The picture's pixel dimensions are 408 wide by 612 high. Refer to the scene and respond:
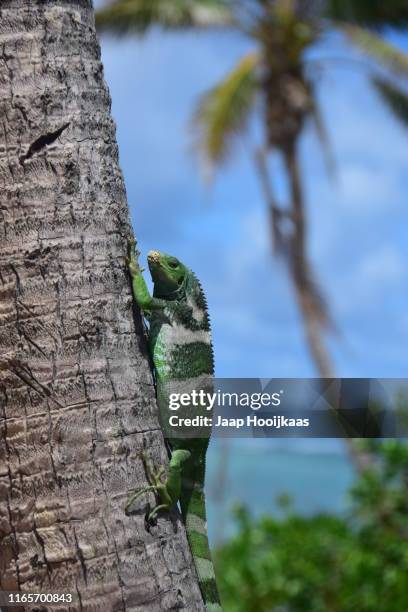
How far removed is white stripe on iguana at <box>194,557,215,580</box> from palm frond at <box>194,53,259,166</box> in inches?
579

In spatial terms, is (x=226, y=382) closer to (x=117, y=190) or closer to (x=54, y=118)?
(x=117, y=190)

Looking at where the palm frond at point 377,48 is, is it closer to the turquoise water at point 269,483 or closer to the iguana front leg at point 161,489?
the turquoise water at point 269,483

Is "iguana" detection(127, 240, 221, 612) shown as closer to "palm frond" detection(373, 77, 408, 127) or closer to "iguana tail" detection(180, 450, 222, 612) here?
"iguana tail" detection(180, 450, 222, 612)

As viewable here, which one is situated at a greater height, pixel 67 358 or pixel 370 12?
pixel 370 12

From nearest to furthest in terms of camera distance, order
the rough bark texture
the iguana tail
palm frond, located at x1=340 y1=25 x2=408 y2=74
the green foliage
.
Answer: the rough bark texture → the iguana tail → the green foliage → palm frond, located at x1=340 y1=25 x2=408 y2=74

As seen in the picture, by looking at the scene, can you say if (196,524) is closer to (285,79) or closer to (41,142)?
(41,142)

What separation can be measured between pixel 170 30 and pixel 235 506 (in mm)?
12779

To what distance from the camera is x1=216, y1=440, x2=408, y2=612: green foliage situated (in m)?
7.88

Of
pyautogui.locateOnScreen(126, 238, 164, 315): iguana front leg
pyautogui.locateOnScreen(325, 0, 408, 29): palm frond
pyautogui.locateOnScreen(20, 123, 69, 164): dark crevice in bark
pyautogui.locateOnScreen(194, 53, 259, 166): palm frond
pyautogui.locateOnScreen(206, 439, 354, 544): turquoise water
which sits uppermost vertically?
pyautogui.locateOnScreen(325, 0, 408, 29): palm frond

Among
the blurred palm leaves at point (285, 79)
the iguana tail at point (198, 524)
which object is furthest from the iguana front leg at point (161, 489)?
the blurred palm leaves at point (285, 79)

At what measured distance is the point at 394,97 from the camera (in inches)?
762

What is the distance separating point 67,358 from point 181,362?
92 centimetres

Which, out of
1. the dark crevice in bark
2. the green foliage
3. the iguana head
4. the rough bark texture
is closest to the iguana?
the iguana head

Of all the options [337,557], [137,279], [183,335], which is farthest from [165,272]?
[337,557]
